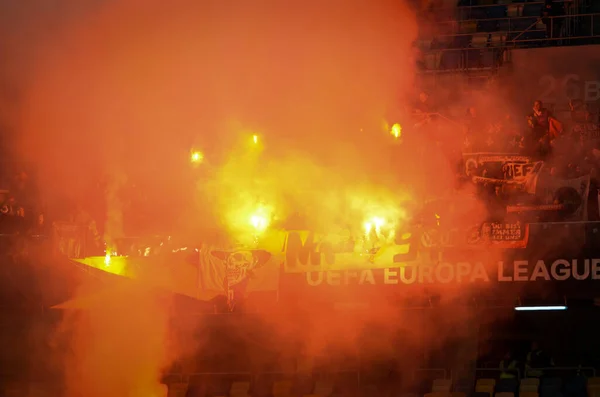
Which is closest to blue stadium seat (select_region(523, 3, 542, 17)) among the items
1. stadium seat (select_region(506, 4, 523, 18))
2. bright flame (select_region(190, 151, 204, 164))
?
stadium seat (select_region(506, 4, 523, 18))

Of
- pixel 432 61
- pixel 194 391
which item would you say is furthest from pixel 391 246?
pixel 194 391

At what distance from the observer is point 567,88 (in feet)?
35.5

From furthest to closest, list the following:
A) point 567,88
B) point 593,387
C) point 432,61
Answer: point 432,61 → point 567,88 → point 593,387

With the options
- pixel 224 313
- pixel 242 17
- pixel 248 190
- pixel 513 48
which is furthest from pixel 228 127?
pixel 513 48

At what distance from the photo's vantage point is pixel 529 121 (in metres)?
10.4

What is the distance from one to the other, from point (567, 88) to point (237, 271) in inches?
184

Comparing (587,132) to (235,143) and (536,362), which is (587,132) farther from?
(235,143)

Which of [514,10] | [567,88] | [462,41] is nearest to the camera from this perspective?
[567,88]

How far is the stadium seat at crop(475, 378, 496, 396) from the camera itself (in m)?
9.91

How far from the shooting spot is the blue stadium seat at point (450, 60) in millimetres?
11586

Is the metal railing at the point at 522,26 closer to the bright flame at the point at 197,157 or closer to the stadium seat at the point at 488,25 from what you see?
the stadium seat at the point at 488,25

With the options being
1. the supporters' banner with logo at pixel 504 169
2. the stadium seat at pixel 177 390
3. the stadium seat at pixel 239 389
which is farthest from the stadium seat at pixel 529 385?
the stadium seat at pixel 177 390

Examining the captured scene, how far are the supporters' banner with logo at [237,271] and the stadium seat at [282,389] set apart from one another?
3.57 ft

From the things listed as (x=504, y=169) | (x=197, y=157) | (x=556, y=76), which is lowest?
(x=504, y=169)
